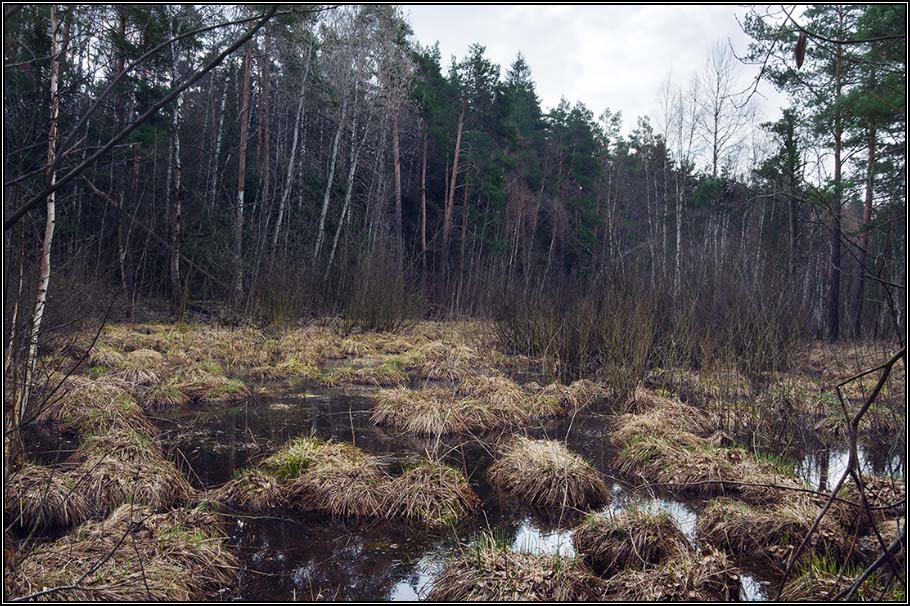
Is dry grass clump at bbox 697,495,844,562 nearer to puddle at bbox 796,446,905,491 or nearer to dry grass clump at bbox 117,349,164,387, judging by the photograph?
puddle at bbox 796,446,905,491

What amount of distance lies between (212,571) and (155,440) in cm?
219

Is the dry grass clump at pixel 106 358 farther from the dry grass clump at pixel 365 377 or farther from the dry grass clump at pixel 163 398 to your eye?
the dry grass clump at pixel 365 377

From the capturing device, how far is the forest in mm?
2637

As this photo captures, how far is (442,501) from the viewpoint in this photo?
465 centimetres

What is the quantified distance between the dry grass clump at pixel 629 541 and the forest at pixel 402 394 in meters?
0.02

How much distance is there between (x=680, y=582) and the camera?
3424mm

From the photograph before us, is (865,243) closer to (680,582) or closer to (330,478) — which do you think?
(680,582)

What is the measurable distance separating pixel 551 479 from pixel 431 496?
1.09 meters

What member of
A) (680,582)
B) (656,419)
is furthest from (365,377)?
(680,582)

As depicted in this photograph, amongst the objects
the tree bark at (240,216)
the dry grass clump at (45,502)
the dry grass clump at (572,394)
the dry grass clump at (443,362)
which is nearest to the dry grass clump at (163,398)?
the dry grass clump at (45,502)

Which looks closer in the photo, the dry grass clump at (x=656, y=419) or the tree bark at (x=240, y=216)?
the dry grass clump at (x=656, y=419)

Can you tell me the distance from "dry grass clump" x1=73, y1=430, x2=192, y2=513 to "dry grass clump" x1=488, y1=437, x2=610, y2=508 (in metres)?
2.62

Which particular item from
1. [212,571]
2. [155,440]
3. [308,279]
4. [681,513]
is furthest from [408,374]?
[212,571]

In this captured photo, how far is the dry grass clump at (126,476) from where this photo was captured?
4.31m
